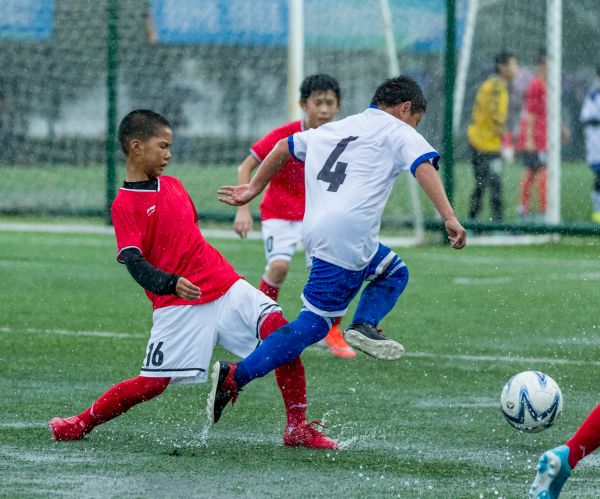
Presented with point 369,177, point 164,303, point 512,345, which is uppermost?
point 369,177

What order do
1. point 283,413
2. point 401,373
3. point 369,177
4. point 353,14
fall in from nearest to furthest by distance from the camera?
point 369,177, point 283,413, point 401,373, point 353,14

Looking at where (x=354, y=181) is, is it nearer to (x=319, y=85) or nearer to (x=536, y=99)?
(x=319, y=85)

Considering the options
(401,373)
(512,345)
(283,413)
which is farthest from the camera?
(512,345)

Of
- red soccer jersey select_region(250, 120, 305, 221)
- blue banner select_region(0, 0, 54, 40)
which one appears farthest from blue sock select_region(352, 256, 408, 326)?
blue banner select_region(0, 0, 54, 40)

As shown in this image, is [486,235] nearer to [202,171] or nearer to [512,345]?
[202,171]

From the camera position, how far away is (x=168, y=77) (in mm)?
16359

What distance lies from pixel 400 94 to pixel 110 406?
1.77 metres

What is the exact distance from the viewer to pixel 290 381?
542cm

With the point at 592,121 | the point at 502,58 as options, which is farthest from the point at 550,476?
the point at 592,121

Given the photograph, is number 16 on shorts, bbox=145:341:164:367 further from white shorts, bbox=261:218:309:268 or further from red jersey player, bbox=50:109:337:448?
white shorts, bbox=261:218:309:268

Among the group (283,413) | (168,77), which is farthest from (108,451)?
(168,77)

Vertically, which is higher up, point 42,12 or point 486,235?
point 42,12

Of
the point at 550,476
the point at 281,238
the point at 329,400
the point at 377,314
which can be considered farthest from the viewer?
the point at 281,238

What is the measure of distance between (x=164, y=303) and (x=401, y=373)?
2070 mm
